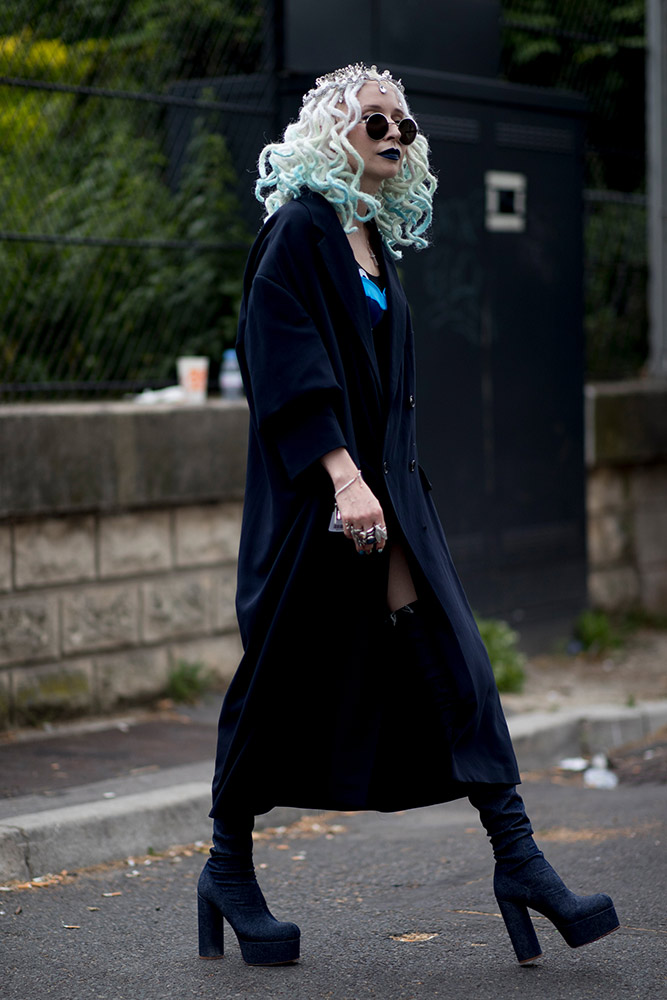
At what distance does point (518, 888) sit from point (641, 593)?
5.98 m

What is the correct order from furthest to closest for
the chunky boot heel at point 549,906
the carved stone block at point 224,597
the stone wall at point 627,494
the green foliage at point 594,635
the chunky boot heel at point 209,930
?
the stone wall at point 627,494, the green foliage at point 594,635, the carved stone block at point 224,597, the chunky boot heel at point 209,930, the chunky boot heel at point 549,906

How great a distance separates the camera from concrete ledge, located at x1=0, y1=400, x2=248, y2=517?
586 cm

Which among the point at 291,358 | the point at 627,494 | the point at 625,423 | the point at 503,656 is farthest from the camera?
the point at 627,494

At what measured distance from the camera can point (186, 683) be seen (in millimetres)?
6582

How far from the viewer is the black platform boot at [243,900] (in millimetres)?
3396

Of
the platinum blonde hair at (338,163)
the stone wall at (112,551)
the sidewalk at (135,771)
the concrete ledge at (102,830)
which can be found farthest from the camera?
the stone wall at (112,551)

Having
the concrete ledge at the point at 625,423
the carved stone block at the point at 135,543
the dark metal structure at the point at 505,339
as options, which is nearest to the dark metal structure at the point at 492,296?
the dark metal structure at the point at 505,339

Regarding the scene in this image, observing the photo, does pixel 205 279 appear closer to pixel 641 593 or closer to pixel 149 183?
pixel 149 183

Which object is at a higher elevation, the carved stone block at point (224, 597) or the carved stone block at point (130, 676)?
the carved stone block at point (224, 597)

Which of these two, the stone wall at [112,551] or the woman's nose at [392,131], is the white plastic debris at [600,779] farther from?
the woman's nose at [392,131]

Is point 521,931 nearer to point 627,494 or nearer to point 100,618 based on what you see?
point 100,618

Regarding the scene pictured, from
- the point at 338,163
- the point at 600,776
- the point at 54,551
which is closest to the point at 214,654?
the point at 54,551

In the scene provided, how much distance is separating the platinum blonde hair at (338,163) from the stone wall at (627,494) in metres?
5.07

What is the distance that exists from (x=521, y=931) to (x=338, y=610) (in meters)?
0.82
